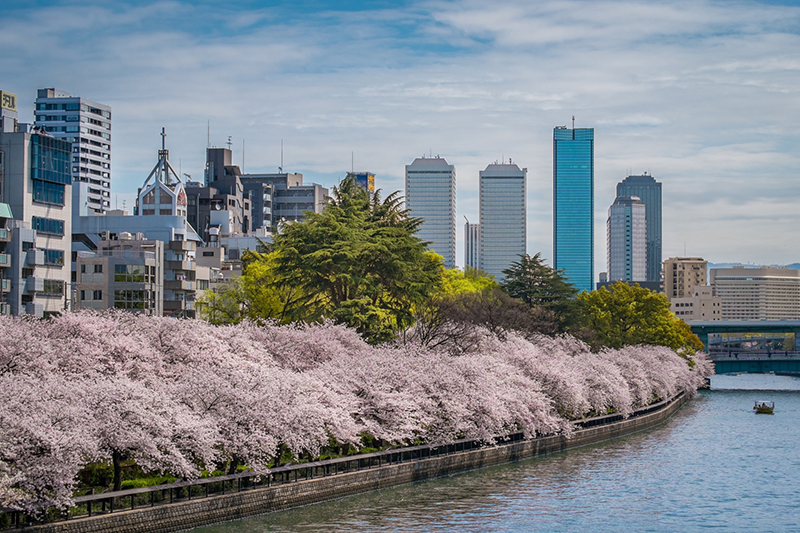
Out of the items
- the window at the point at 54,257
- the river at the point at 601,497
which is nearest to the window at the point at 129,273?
the window at the point at 54,257

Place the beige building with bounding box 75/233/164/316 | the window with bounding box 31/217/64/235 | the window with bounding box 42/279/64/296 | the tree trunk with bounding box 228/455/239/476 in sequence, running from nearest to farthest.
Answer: the tree trunk with bounding box 228/455/239/476 < the window with bounding box 42/279/64/296 < the window with bounding box 31/217/64/235 < the beige building with bounding box 75/233/164/316

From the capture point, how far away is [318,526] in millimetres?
40375

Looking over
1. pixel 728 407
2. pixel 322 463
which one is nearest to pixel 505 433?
pixel 322 463

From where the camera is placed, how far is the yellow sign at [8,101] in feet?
326

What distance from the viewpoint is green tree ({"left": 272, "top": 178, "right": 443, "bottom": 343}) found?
231 ft

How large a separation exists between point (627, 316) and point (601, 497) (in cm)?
7392

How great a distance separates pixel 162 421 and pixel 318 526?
26.4ft

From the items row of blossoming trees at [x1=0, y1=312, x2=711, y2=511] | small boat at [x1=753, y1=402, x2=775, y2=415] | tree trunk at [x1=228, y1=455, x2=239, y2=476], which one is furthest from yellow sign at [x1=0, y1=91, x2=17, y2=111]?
small boat at [x1=753, y1=402, x2=775, y2=415]

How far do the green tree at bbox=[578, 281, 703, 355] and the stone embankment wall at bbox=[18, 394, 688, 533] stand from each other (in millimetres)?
51332

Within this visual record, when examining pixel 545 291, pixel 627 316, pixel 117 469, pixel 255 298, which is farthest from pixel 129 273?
pixel 117 469

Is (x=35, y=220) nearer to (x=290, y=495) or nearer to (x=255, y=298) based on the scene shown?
(x=255, y=298)

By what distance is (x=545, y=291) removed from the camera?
105438mm

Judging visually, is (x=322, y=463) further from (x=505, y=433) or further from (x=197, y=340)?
(x=505, y=433)

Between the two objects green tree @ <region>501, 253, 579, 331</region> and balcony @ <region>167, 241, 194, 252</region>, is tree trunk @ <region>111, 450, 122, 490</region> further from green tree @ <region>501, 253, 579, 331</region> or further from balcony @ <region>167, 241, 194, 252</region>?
balcony @ <region>167, 241, 194, 252</region>
